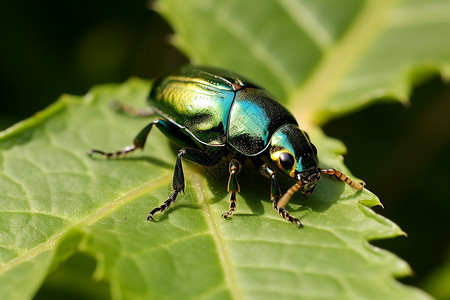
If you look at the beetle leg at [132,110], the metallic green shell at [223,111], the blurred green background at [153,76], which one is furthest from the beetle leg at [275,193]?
the blurred green background at [153,76]

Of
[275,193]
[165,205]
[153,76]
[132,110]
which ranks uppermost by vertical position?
[275,193]

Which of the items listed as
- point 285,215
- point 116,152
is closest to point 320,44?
point 116,152

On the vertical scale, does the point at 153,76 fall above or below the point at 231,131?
below

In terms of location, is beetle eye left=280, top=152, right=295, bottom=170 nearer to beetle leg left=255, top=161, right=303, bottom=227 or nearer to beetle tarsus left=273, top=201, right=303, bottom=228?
beetle leg left=255, top=161, right=303, bottom=227

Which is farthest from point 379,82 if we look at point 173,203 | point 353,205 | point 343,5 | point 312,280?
point 312,280

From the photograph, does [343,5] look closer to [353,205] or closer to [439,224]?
[439,224]

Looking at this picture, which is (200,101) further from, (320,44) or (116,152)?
(320,44)

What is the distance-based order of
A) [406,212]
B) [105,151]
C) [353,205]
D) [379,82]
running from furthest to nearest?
[406,212], [379,82], [105,151], [353,205]
